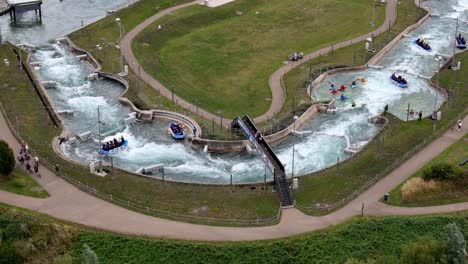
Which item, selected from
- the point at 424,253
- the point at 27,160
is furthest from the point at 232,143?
the point at 424,253

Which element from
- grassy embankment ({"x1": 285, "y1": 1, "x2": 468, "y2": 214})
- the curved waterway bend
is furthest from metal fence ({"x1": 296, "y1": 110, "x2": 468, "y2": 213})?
the curved waterway bend

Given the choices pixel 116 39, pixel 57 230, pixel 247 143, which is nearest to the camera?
pixel 57 230

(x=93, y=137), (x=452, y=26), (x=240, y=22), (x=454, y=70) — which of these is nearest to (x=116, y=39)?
(x=240, y=22)

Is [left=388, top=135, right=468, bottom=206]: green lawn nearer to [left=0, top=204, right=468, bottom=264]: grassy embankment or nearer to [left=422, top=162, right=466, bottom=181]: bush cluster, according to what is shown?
[left=422, top=162, right=466, bottom=181]: bush cluster

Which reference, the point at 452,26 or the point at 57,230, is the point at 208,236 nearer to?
the point at 57,230

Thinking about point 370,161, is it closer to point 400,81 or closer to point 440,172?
point 440,172

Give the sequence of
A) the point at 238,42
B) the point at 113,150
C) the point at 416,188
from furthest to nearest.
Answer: the point at 238,42 → the point at 113,150 → the point at 416,188
